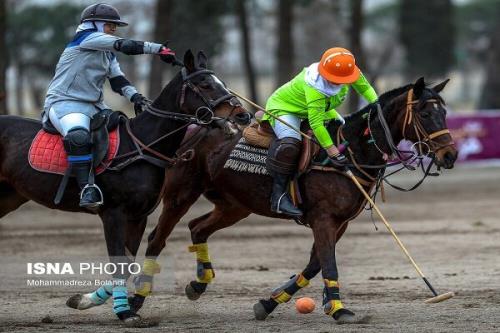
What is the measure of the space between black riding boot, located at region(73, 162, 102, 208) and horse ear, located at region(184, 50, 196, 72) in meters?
1.24

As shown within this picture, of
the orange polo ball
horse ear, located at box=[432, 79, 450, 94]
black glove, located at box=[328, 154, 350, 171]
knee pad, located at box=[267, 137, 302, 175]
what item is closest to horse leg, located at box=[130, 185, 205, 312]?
knee pad, located at box=[267, 137, 302, 175]

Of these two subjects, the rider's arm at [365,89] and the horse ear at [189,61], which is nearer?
the horse ear at [189,61]

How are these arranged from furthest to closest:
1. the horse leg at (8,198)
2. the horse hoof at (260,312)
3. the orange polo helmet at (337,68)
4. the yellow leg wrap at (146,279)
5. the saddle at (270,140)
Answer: the horse leg at (8,198)
the yellow leg wrap at (146,279)
the saddle at (270,140)
the horse hoof at (260,312)
the orange polo helmet at (337,68)

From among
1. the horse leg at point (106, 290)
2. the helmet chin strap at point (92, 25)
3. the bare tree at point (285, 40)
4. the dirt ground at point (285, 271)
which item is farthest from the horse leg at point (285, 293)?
the bare tree at point (285, 40)

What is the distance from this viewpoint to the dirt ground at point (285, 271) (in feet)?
32.3

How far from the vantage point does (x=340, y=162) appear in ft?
33.0

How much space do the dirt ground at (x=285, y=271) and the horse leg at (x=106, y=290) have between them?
15 cm

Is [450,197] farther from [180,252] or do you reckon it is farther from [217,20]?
[217,20]

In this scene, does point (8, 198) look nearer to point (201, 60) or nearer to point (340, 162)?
point (201, 60)

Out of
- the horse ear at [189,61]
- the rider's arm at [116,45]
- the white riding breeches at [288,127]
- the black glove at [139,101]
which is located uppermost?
the rider's arm at [116,45]

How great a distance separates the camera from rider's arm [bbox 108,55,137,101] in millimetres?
10406

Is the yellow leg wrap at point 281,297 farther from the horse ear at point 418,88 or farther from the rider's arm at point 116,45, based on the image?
the rider's arm at point 116,45

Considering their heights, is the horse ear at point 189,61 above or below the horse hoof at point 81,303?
above

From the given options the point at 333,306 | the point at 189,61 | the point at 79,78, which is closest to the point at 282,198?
the point at 333,306
